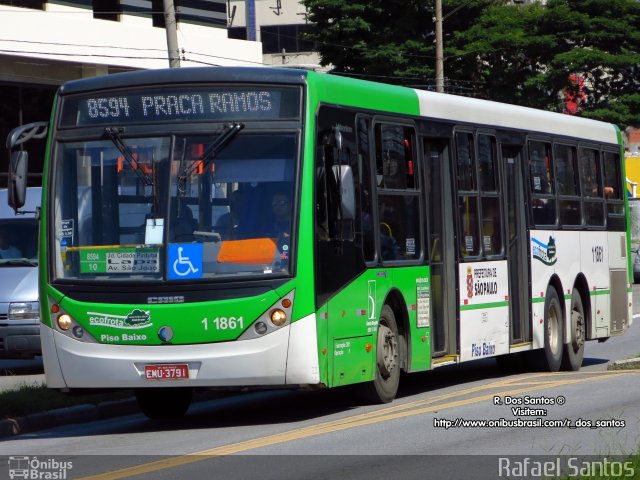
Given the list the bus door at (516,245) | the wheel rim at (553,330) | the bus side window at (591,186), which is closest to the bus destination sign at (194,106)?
the bus door at (516,245)

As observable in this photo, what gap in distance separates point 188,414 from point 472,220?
388 centimetres

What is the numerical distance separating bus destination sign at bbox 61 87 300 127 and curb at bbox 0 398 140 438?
9.14 feet

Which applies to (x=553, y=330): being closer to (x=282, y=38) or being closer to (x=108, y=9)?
(x=108, y=9)

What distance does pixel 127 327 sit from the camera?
1121 cm

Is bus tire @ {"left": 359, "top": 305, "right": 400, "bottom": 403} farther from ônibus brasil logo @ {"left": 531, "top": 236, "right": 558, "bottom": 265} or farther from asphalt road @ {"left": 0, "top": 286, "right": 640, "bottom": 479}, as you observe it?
ônibus brasil logo @ {"left": 531, "top": 236, "right": 558, "bottom": 265}

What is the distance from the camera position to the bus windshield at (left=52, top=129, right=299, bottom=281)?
1115 centimetres

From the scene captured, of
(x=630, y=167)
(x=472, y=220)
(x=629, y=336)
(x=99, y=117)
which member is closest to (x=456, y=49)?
(x=630, y=167)

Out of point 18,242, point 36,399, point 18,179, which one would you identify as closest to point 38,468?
point 18,179

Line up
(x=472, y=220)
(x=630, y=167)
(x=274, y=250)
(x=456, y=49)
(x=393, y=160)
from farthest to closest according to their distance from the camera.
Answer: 1. (x=630, y=167)
2. (x=456, y=49)
3. (x=472, y=220)
4. (x=393, y=160)
5. (x=274, y=250)

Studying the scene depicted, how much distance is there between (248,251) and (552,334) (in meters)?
6.98

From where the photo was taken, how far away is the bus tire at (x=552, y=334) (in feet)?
54.9

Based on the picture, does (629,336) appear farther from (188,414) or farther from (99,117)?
(99,117)

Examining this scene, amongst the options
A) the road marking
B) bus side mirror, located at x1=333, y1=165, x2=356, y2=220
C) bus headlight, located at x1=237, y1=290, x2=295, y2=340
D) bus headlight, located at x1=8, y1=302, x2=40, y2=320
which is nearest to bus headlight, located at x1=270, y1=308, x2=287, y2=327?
bus headlight, located at x1=237, y1=290, x2=295, y2=340

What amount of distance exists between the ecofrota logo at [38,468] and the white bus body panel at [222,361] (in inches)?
48.8
